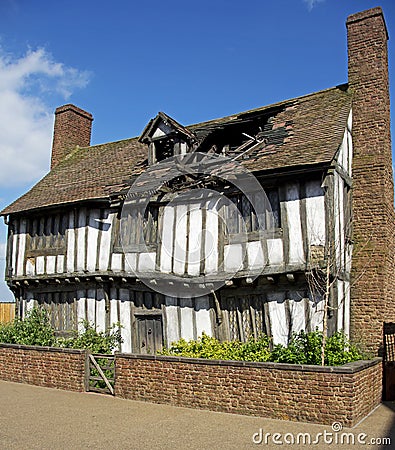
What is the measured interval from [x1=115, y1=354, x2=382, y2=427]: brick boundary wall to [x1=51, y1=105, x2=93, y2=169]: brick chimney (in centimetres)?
1121

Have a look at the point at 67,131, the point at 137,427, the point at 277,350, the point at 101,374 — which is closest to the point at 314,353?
the point at 277,350

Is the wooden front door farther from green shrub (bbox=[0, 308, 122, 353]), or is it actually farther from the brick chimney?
the brick chimney

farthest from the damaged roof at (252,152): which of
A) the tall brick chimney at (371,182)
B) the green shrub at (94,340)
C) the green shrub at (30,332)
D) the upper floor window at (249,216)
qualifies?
the green shrub at (94,340)

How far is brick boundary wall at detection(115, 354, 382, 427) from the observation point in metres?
7.59

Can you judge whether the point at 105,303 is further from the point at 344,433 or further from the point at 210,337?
the point at 344,433

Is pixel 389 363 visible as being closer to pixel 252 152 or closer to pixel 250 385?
pixel 250 385

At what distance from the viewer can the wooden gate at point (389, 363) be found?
978 cm

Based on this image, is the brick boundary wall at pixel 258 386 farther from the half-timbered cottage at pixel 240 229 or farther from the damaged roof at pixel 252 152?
the damaged roof at pixel 252 152

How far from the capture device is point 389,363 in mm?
10211

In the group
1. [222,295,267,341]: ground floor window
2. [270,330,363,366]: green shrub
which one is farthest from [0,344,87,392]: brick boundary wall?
[270,330,363,366]: green shrub
